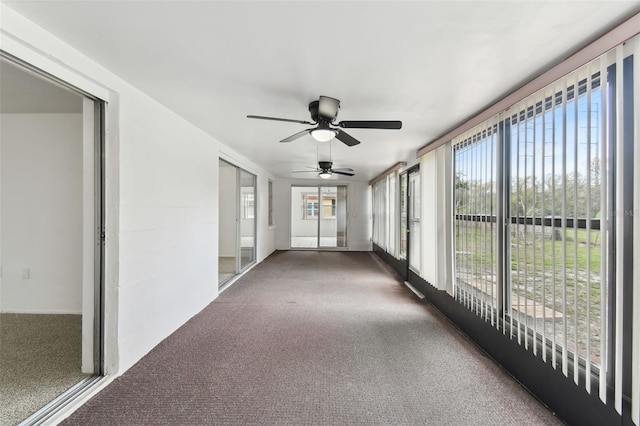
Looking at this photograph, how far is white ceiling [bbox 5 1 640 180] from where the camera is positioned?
1.35 m

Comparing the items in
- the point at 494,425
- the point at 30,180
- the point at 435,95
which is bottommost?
the point at 494,425

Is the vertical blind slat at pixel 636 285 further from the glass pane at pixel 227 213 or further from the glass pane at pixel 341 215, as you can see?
the glass pane at pixel 341 215

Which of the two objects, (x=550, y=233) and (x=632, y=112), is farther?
(x=550, y=233)

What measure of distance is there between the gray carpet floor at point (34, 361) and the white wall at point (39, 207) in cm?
36

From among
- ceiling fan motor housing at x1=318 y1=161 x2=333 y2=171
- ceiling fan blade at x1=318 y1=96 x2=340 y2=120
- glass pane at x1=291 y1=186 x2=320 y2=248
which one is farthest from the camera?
glass pane at x1=291 y1=186 x2=320 y2=248

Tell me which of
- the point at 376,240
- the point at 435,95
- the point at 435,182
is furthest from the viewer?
the point at 376,240

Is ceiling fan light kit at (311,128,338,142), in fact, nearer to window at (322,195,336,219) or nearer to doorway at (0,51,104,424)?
doorway at (0,51,104,424)

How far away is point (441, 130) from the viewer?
132 inches

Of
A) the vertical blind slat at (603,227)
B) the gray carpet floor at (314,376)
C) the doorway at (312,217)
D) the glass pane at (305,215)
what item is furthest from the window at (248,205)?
the glass pane at (305,215)

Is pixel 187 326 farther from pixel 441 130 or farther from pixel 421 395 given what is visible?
pixel 441 130

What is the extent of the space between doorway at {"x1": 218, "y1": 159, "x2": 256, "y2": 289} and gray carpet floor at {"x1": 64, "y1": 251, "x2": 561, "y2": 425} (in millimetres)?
1850

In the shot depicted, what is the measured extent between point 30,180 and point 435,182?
192 inches

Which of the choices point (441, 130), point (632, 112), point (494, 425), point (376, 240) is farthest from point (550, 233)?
point (376, 240)

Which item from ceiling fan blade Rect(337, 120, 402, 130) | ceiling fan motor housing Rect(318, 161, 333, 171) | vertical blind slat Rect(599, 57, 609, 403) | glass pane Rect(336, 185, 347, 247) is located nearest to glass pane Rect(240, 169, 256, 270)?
ceiling fan motor housing Rect(318, 161, 333, 171)
